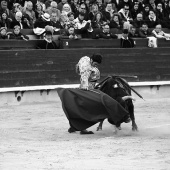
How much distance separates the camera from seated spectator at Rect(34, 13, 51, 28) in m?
12.7

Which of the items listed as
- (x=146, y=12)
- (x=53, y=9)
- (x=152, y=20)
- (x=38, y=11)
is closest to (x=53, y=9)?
(x=53, y=9)

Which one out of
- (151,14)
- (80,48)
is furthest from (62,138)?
(151,14)

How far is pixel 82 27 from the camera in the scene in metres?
13.3

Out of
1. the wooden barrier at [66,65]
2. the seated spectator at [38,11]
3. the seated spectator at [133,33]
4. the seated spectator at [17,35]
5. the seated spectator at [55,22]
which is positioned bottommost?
the wooden barrier at [66,65]

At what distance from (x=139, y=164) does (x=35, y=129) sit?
3197 millimetres

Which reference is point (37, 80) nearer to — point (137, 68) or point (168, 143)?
point (137, 68)

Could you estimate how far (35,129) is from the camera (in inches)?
389

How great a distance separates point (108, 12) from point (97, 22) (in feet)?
1.80

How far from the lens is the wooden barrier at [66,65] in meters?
12.7

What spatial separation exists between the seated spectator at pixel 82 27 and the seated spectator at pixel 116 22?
0.60 meters

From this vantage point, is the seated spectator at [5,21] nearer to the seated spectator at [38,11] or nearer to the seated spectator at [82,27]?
the seated spectator at [38,11]

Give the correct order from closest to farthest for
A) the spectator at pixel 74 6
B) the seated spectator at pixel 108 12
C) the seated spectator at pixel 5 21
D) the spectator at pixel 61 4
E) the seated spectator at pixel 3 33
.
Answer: the seated spectator at pixel 3 33, the seated spectator at pixel 5 21, the spectator at pixel 61 4, the spectator at pixel 74 6, the seated spectator at pixel 108 12

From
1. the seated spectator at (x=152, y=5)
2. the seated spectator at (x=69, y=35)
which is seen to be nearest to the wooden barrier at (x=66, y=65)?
the seated spectator at (x=69, y=35)

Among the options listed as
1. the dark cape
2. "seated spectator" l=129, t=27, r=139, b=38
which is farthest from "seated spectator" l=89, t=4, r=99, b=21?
the dark cape
